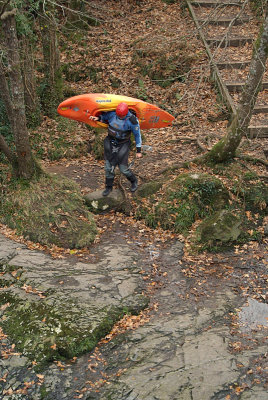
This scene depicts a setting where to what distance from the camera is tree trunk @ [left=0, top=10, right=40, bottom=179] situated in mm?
7469

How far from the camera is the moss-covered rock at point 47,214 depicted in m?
7.97

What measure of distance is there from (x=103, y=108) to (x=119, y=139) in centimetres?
85

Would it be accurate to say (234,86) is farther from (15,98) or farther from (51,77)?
(15,98)

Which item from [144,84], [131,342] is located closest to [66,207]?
[131,342]

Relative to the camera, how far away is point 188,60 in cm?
1366

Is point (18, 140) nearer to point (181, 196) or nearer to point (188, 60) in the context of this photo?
point (181, 196)

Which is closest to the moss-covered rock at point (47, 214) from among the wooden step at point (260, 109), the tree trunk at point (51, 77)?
the tree trunk at point (51, 77)

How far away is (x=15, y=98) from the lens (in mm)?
7891

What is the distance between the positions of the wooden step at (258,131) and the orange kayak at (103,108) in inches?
98.4

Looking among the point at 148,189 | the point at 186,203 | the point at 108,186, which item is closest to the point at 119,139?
the point at 108,186

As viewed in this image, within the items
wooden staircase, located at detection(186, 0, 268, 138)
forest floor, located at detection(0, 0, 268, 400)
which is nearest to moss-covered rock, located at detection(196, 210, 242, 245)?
forest floor, located at detection(0, 0, 268, 400)

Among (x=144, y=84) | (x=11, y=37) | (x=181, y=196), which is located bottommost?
(x=181, y=196)

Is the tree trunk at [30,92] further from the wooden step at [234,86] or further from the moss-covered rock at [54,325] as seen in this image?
the moss-covered rock at [54,325]

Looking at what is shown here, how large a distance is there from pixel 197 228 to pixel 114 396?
4216mm
